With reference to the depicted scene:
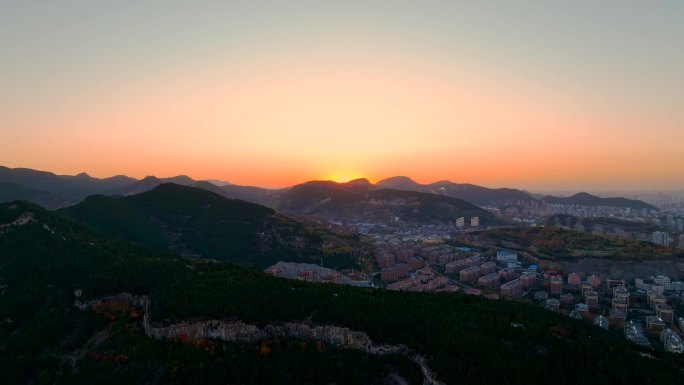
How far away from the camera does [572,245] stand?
8888cm

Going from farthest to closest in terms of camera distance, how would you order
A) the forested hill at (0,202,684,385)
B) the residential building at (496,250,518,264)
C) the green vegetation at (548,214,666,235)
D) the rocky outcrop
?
the green vegetation at (548,214,666,235)
the residential building at (496,250,518,264)
the rocky outcrop
the forested hill at (0,202,684,385)

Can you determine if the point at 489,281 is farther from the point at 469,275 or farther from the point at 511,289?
the point at 511,289

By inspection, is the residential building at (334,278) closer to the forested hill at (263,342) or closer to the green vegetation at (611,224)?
the forested hill at (263,342)

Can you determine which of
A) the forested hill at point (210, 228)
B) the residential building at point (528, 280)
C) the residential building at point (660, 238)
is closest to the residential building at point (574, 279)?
the residential building at point (528, 280)

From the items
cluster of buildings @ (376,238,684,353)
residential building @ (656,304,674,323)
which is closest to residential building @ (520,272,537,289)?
cluster of buildings @ (376,238,684,353)

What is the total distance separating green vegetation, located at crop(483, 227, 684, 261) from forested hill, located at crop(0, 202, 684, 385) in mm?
50267

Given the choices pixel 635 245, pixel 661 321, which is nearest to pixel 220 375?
pixel 661 321

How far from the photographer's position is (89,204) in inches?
3027

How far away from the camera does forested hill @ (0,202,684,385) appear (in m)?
23.8

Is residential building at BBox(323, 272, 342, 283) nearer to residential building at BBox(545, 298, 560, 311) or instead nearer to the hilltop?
residential building at BBox(545, 298, 560, 311)

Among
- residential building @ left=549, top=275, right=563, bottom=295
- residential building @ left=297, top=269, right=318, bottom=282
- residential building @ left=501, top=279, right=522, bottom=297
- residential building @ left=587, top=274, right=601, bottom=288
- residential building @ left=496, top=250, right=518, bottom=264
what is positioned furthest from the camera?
residential building @ left=496, top=250, right=518, bottom=264

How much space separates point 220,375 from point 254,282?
11.7m

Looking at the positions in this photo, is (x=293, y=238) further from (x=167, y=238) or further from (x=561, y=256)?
(x=561, y=256)

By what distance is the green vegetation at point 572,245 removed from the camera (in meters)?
78.4
